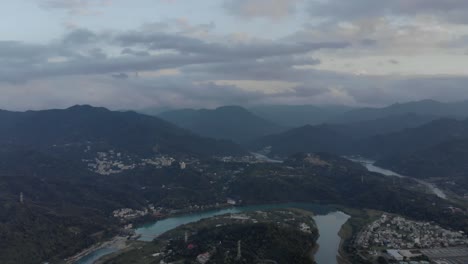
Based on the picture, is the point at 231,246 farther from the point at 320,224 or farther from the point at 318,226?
the point at 320,224

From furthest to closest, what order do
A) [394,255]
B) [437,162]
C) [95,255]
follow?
[437,162] → [95,255] → [394,255]

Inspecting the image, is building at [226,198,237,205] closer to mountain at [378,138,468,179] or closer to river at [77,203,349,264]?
river at [77,203,349,264]

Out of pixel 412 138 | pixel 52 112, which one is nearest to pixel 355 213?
pixel 412 138

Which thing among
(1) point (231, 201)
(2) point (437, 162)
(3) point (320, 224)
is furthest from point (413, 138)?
(3) point (320, 224)

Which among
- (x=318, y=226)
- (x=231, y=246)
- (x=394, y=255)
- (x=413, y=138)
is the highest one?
(x=413, y=138)

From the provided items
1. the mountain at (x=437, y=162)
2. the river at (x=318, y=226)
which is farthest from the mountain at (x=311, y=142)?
the river at (x=318, y=226)
